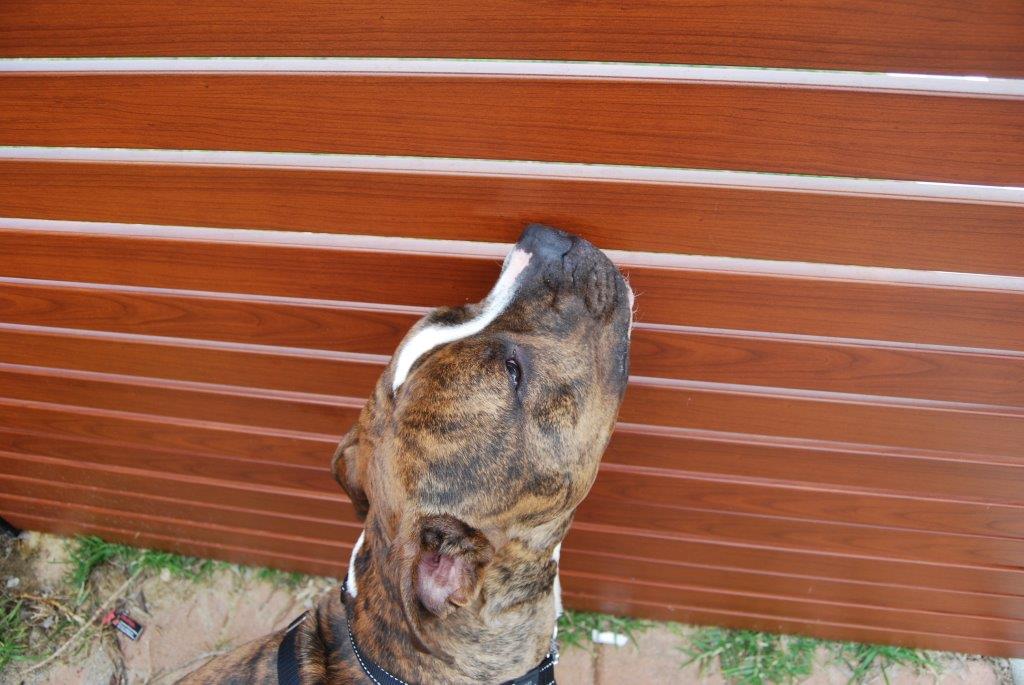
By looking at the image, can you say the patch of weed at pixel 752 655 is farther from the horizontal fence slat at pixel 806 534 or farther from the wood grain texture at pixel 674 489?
the wood grain texture at pixel 674 489

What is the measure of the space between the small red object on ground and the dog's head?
2.73m

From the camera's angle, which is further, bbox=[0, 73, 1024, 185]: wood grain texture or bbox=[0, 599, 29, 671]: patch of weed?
bbox=[0, 599, 29, 671]: patch of weed

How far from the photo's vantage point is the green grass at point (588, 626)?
373 cm

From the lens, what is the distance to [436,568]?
2.02 meters

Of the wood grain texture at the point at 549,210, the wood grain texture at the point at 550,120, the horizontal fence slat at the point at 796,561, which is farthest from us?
the horizontal fence slat at the point at 796,561

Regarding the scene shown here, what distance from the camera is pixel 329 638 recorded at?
254cm

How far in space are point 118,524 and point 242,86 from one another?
10.2ft

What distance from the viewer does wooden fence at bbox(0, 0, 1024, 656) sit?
5.83 feet

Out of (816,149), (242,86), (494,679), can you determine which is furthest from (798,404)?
(242,86)

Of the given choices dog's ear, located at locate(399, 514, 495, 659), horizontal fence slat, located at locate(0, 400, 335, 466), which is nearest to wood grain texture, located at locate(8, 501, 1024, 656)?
horizontal fence slat, located at locate(0, 400, 335, 466)

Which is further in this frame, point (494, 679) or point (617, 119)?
point (494, 679)

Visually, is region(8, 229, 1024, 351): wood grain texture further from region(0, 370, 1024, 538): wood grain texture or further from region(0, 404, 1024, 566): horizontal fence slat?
region(0, 404, 1024, 566): horizontal fence slat

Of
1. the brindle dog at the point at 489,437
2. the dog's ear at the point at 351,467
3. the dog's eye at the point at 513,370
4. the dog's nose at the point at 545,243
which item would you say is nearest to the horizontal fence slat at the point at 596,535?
the dog's ear at the point at 351,467

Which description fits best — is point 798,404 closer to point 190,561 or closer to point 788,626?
point 788,626
